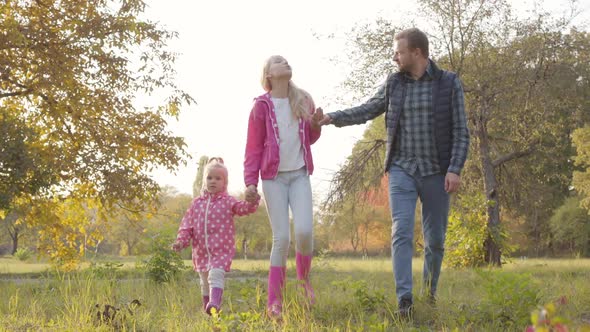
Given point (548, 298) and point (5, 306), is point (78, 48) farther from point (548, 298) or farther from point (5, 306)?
point (548, 298)

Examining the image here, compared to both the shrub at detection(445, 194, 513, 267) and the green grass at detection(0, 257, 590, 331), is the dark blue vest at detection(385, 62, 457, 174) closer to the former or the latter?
the green grass at detection(0, 257, 590, 331)

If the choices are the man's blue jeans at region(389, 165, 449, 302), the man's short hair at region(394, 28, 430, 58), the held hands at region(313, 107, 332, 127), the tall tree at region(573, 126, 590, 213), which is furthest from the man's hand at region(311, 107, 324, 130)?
the tall tree at region(573, 126, 590, 213)

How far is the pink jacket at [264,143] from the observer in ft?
16.5

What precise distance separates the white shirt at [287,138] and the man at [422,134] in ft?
0.76

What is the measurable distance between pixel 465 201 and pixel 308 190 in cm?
1089

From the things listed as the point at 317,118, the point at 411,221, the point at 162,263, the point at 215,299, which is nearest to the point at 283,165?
the point at 317,118

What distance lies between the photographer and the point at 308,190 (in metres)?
5.09

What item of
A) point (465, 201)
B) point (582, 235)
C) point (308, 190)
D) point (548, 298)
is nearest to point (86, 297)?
point (308, 190)

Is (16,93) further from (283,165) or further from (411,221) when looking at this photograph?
(411,221)

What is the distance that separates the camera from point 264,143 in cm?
515

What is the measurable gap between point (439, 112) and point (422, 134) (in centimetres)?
23

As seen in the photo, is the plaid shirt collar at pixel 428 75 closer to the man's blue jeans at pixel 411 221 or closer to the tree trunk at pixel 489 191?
the man's blue jeans at pixel 411 221

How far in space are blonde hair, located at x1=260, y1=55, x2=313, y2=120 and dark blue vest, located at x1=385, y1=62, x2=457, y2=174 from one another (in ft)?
2.20

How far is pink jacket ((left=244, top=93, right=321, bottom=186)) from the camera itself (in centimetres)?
502
